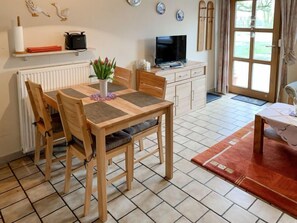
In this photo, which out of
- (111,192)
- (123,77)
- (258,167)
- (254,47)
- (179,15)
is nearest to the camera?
(111,192)

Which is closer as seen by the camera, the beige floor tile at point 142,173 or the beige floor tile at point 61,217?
the beige floor tile at point 61,217

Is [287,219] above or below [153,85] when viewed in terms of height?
below

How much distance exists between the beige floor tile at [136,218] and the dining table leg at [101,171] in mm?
170

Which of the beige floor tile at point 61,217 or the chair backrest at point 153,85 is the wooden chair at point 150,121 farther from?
Result: the beige floor tile at point 61,217

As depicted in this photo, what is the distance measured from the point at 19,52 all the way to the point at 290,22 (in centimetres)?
393

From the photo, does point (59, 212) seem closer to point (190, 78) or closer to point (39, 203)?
point (39, 203)

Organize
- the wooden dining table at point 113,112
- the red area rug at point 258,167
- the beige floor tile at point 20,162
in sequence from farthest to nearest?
the beige floor tile at point 20,162 < the red area rug at point 258,167 < the wooden dining table at point 113,112

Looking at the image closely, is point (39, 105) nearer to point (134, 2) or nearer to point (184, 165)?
point (184, 165)

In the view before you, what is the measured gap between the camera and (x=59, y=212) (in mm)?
2389

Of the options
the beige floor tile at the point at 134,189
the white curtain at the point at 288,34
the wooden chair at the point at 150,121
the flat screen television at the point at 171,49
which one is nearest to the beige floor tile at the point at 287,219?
the beige floor tile at the point at 134,189

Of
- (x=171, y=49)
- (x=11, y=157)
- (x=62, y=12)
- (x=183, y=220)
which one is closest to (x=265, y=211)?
(x=183, y=220)

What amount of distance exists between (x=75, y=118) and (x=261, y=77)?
4.09 m

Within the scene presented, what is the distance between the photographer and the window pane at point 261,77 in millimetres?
5133

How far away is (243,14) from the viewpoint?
17.0 ft
